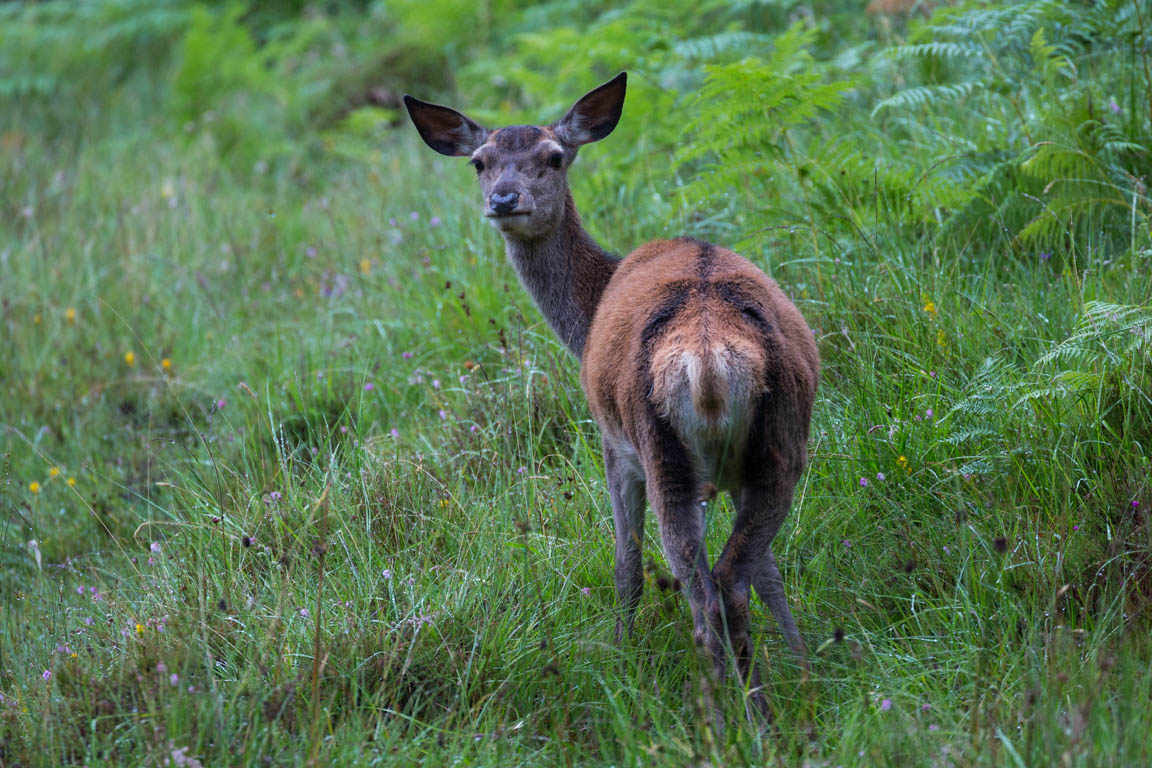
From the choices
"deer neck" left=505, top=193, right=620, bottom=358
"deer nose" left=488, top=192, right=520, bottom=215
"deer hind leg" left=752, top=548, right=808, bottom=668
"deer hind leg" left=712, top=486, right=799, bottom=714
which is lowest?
"deer hind leg" left=752, top=548, right=808, bottom=668

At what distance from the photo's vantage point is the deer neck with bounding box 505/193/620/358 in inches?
190

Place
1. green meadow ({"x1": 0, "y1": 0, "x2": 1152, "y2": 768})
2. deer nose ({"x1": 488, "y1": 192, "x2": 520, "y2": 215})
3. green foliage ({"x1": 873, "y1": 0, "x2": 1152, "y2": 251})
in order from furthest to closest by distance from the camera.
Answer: green foliage ({"x1": 873, "y1": 0, "x2": 1152, "y2": 251}), deer nose ({"x1": 488, "y1": 192, "x2": 520, "y2": 215}), green meadow ({"x1": 0, "y1": 0, "x2": 1152, "y2": 768})

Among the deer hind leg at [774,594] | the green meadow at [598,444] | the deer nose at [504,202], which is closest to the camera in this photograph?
the green meadow at [598,444]

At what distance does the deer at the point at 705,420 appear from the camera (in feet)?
10.5

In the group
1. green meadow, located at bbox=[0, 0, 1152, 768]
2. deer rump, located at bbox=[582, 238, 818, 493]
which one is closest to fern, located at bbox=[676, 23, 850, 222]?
green meadow, located at bbox=[0, 0, 1152, 768]

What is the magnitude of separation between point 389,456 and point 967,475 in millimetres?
2303

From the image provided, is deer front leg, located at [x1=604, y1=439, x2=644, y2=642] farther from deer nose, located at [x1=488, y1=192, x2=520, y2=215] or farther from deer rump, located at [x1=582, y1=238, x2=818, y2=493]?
deer nose, located at [x1=488, y1=192, x2=520, y2=215]

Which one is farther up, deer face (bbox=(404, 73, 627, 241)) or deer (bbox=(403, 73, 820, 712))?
deer face (bbox=(404, 73, 627, 241))

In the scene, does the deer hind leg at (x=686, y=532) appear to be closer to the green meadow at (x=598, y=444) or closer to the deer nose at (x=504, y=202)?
the green meadow at (x=598, y=444)

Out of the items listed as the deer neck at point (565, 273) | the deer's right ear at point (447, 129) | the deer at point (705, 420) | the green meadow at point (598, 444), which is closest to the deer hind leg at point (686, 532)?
the deer at point (705, 420)

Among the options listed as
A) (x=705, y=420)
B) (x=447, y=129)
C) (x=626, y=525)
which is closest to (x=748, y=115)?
(x=447, y=129)

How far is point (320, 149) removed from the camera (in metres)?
10.4

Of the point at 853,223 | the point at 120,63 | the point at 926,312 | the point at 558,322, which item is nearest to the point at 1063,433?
the point at 926,312

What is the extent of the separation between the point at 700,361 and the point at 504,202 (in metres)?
1.77
